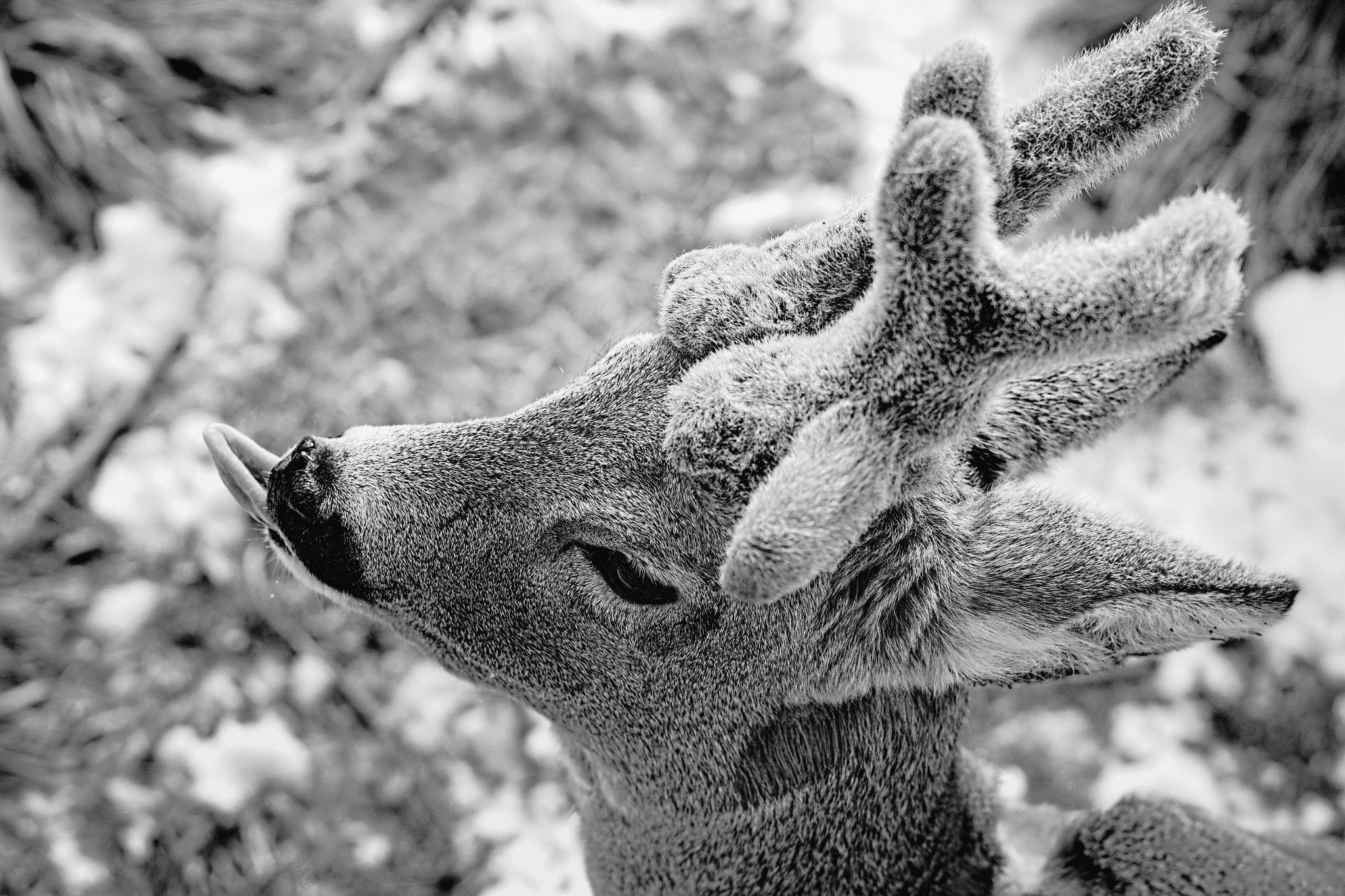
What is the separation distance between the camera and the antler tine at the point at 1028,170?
197 cm

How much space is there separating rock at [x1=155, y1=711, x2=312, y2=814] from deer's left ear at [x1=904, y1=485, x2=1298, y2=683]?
8.74ft

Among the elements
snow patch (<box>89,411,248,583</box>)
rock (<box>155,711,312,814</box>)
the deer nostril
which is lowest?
rock (<box>155,711,312,814</box>)

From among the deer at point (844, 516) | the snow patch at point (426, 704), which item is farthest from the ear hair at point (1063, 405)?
the snow patch at point (426, 704)

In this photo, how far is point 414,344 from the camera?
15.9ft

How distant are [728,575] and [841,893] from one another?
1198 millimetres

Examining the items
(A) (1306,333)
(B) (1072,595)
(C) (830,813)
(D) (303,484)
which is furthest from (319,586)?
(A) (1306,333)

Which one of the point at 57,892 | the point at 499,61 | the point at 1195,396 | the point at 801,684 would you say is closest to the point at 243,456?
the point at 801,684

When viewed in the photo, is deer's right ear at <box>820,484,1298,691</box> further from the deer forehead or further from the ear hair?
the deer forehead

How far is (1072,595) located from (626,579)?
2.71ft

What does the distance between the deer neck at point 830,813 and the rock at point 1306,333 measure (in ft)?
10.1

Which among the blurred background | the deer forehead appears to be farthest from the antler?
the blurred background

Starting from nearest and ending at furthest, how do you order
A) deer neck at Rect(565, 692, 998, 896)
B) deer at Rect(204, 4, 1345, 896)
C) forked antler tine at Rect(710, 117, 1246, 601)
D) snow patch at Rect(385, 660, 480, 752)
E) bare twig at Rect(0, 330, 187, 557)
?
forked antler tine at Rect(710, 117, 1246, 601) < deer at Rect(204, 4, 1345, 896) < deer neck at Rect(565, 692, 998, 896) < snow patch at Rect(385, 660, 480, 752) < bare twig at Rect(0, 330, 187, 557)

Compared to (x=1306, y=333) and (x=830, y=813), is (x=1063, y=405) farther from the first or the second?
(x=1306, y=333)

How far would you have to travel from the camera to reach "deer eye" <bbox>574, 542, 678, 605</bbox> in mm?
2119
